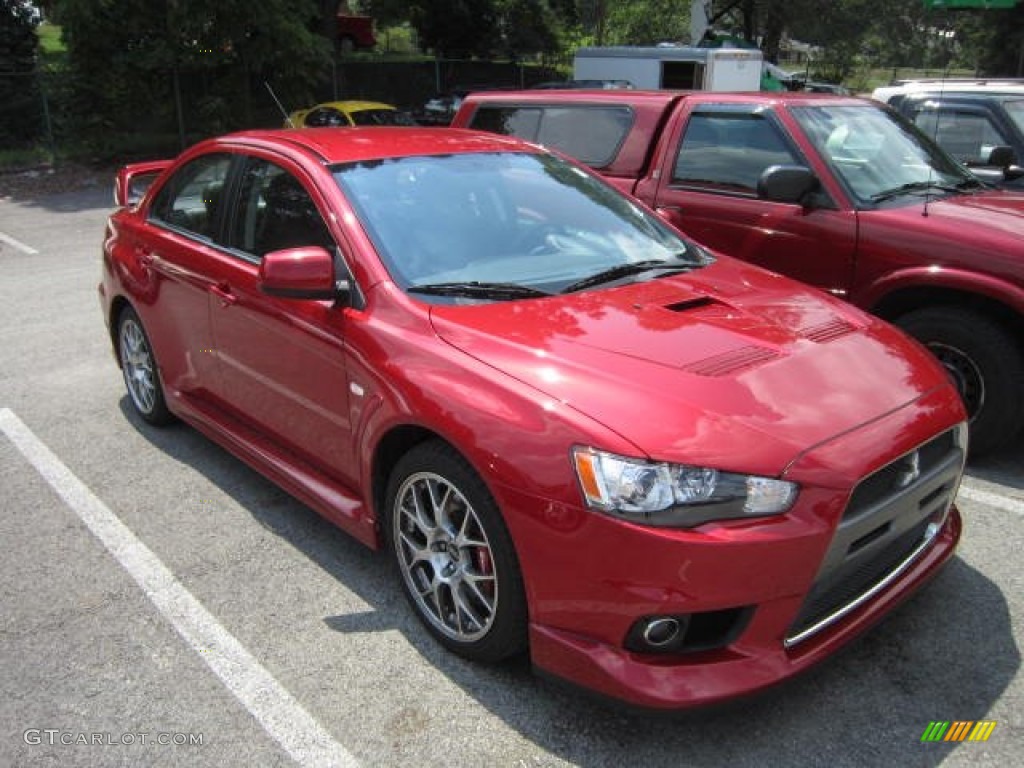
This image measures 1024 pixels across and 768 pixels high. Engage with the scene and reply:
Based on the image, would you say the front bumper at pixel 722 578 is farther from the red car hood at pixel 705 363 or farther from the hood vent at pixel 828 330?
the hood vent at pixel 828 330

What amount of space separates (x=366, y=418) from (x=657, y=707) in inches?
55.0

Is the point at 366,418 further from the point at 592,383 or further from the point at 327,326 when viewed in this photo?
the point at 592,383

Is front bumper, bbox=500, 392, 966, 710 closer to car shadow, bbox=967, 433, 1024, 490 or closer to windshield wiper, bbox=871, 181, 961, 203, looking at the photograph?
car shadow, bbox=967, 433, 1024, 490

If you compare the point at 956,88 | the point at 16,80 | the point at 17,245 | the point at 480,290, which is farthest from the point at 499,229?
the point at 16,80

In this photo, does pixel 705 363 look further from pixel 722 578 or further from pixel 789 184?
pixel 789 184

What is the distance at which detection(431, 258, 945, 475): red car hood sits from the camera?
8.04 feet

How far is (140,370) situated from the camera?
198 inches

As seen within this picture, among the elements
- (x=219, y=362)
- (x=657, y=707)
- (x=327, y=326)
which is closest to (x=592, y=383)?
(x=657, y=707)

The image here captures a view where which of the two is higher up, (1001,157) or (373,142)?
(373,142)

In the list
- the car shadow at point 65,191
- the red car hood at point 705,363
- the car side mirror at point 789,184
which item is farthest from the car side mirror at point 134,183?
the car shadow at point 65,191

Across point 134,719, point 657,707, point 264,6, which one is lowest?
point 134,719

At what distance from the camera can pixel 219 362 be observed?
411 cm

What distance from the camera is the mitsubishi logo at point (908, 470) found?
104 inches

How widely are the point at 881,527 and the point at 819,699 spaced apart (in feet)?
1.94
